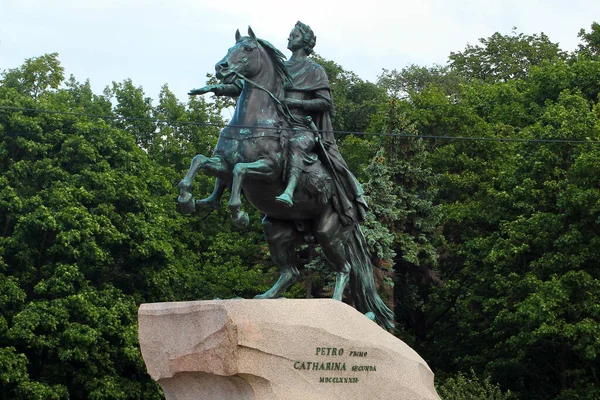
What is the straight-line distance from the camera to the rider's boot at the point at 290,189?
12.3 meters

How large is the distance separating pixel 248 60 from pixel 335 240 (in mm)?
2526

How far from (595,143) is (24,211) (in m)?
15.1

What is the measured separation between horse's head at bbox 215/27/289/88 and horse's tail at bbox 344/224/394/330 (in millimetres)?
2416

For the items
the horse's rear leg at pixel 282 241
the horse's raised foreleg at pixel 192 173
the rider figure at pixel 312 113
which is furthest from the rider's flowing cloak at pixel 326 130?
the horse's raised foreleg at pixel 192 173

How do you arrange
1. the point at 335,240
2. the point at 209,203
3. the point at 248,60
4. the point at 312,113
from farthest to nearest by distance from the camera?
the point at 312,113, the point at 335,240, the point at 209,203, the point at 248,60

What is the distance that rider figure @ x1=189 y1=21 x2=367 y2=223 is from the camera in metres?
13.0

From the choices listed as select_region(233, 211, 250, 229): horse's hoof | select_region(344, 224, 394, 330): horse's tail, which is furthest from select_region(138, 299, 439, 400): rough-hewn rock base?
select_region(344, 224, 394, 330): horse's tail

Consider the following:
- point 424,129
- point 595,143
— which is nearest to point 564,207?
point 595,143

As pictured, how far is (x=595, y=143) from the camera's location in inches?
1088

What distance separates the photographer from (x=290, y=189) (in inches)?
491

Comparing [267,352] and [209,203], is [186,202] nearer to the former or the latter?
[209,203]

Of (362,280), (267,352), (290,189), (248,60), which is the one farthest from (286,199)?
(362,280)

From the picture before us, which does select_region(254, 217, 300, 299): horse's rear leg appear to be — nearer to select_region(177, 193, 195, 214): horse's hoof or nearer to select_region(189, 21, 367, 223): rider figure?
select_region(189, 21, 367, 223): rider figure

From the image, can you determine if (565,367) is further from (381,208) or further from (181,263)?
(181,263)
